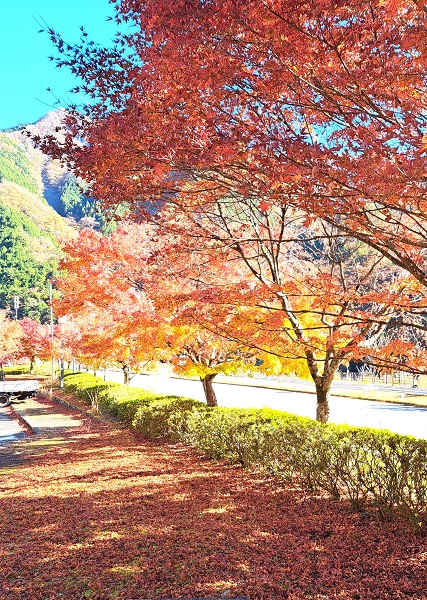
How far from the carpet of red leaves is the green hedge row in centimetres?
20

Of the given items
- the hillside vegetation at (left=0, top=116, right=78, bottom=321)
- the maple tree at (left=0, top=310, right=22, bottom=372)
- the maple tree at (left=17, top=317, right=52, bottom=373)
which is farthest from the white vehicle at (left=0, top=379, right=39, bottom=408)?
the hillside vegetation at (left=0, top=116, right=78, bottom=321)

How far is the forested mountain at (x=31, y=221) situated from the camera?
69312 mm

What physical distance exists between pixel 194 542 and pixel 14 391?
832 inches

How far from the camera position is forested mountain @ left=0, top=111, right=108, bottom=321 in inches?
2729

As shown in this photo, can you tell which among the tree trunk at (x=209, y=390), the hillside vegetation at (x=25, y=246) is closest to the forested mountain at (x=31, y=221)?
the hillside vegetation at (x=25, y=246)

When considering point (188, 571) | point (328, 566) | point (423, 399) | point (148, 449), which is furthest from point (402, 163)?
point (423, 399)

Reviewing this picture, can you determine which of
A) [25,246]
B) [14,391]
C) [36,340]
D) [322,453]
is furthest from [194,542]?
[25,246]

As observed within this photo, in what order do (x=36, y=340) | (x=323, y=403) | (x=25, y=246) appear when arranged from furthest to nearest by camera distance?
(x=25, y=246) → (x=36, y=340) → (x=323, y=403)

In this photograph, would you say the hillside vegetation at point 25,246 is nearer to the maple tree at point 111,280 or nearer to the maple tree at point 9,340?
the maple tree at point 9,340

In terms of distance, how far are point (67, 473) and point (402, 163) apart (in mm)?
7626

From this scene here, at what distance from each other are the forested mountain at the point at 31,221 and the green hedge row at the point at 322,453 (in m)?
19.1

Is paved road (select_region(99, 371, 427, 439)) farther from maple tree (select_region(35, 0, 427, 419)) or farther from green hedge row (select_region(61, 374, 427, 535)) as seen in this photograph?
maple tree (select_region(35, 0, 427, 419))

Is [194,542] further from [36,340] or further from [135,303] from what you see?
[36,340]

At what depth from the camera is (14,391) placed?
24.2 meters
